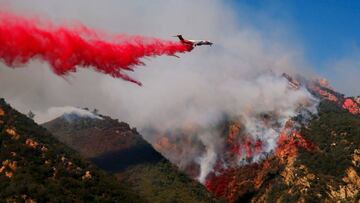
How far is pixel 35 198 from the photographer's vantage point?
601 feet

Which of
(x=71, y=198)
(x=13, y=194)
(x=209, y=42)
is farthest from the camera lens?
(x=71, y=198)

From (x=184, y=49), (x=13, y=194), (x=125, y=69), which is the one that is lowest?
(x=13, y=194)

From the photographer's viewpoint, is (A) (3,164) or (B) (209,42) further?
(A) (3,164)

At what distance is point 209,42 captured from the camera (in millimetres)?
118188

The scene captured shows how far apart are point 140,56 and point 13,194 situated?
300ft

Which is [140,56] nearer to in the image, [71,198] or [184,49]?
[184,49]

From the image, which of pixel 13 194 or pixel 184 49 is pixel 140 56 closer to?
pixel 184 49

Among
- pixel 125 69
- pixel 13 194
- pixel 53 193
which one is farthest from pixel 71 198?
pixel 125 69

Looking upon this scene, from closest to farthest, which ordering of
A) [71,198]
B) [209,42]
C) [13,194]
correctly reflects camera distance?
[209,42] < [13,194] < [71,198]

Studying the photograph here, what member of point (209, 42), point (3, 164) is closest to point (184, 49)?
point (209, 42)

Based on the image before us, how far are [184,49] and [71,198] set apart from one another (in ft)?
327

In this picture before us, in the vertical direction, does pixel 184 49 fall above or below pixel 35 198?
above

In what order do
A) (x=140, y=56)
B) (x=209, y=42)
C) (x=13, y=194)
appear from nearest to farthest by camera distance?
(x=140, y=56), (x=209, y=42), (x=13, y=194)

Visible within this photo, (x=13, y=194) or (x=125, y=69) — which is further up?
(x=125, y=69)
